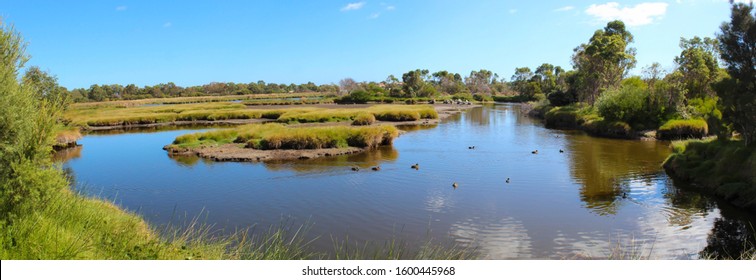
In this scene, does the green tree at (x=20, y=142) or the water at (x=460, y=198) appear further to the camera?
the water at (x=460, y=198)

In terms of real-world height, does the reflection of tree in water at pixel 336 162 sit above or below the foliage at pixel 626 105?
below

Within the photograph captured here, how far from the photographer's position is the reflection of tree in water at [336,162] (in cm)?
3037

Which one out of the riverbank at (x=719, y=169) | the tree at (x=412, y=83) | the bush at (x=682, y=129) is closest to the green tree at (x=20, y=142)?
the riverbank at (x=719, y=169)

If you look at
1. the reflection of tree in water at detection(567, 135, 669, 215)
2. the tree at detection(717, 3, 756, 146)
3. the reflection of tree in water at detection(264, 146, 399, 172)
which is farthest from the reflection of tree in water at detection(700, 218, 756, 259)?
the reflection of tree in water at detection(264, 146, 399, 172)

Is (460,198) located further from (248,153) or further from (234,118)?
(234,118)

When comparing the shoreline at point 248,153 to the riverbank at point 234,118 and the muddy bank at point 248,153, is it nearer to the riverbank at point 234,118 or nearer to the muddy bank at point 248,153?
the muddy bank at point 248,153

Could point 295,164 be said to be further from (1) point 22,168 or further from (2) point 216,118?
(2) point 216,118

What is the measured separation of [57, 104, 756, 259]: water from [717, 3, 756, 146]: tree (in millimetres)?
3871

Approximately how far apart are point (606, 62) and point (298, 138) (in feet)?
152

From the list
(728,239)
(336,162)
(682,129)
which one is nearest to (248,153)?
(336,162)

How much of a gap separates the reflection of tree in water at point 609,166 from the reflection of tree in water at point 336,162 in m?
11.6

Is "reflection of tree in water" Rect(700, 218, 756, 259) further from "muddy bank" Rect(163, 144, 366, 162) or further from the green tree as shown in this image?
"muddy bank" Rect(163, 144, 366, 162)

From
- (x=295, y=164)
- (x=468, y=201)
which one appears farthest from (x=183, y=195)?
(x=468, y=201)

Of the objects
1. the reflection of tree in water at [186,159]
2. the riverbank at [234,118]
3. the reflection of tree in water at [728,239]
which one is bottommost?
the reflection of tree in water at [728,239]
